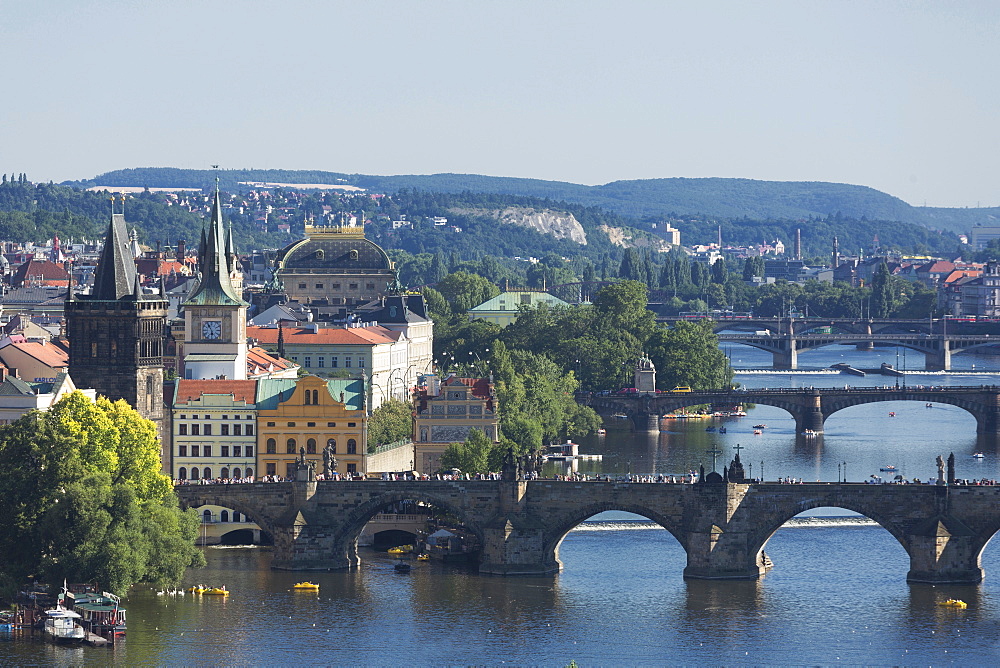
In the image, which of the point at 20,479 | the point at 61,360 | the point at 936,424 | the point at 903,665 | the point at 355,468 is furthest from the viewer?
the point at 936,424

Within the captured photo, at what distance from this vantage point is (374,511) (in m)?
116

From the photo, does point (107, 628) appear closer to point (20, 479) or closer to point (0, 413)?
point (20, 479)

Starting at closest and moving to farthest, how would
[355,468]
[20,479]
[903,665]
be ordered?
[903,665] → [20,479] → [355,468]

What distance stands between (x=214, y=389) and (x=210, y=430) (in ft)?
7.56

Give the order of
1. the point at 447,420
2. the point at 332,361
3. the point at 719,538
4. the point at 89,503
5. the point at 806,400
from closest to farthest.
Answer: the point at 89,503
the point at 719,538
the point at 447,420
the point at 332,361
the point at 806,400

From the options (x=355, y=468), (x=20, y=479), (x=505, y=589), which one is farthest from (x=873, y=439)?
(x=20, y=479)

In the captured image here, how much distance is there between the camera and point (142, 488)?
10912 centimetres

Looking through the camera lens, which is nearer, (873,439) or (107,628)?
(107,628)

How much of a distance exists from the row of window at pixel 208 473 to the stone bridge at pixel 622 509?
33.8 feet

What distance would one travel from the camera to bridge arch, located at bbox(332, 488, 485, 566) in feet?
377

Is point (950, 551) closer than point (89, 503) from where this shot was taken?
No

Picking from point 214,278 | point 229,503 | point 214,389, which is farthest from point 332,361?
point 229,503

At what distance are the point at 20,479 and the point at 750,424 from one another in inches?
3608

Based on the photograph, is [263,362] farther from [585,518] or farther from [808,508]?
[808,508]
